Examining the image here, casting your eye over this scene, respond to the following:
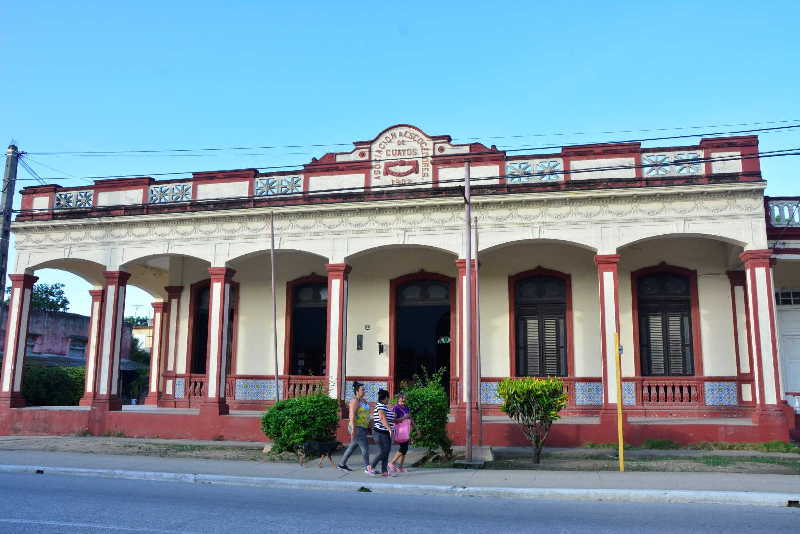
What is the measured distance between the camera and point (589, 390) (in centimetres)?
1750

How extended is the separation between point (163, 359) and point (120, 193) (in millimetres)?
5666

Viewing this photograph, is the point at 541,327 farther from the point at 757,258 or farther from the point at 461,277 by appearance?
the point at 757,258

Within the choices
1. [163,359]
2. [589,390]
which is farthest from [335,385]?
[163,359]

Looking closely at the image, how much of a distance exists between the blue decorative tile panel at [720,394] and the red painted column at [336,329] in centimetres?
909

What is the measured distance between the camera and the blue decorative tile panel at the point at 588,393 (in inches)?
687

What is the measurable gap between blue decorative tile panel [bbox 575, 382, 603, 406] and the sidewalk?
6.12 meters

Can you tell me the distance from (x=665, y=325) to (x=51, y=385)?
893 inches

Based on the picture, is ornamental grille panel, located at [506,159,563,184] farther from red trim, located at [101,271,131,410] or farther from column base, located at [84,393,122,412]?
column base, located at [84,393,122,412]

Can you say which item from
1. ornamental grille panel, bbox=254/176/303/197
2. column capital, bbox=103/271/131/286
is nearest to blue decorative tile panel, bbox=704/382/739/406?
ornamental grille panel, bbox=254/176/303/197

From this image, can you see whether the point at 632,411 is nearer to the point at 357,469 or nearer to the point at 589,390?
the point at 589,390

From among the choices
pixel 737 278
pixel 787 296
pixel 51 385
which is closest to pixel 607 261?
pixel 737 278

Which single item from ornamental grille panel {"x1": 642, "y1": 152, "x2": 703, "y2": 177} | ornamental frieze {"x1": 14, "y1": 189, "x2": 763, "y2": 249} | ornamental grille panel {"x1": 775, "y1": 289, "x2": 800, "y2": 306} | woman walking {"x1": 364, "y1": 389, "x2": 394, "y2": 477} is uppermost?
ornamental grille panel {"x1": 642, "y1": 152, "x2": 703, "y2": 177}

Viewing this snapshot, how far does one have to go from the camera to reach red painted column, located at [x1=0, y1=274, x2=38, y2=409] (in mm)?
18219

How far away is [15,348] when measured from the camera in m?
18.3
